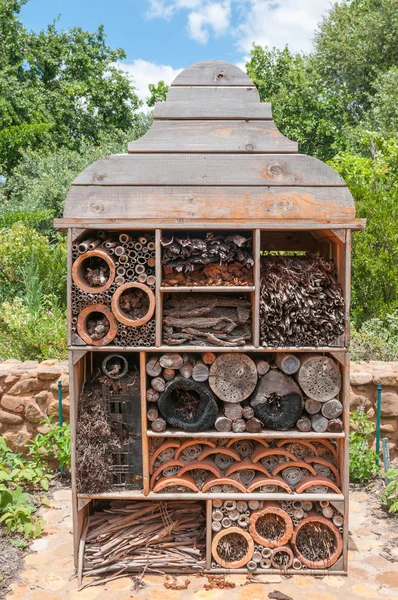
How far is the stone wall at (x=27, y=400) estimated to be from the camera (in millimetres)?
5020

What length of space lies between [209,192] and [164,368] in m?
1.19

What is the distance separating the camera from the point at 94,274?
3350 millimetres

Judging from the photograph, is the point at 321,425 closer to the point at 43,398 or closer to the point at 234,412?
the point at 234,412

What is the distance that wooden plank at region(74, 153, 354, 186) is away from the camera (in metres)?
3.20

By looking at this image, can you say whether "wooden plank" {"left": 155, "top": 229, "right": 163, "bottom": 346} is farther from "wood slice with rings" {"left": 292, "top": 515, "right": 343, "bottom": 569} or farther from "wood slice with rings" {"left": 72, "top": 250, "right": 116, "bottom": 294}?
"wood slice with rings" {"left": 292, "top": 515, "right": 343, "bottom": 569}

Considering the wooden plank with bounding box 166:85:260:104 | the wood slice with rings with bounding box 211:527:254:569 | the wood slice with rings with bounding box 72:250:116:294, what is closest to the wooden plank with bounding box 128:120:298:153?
the wooden plank with bounding box 166:85:260:104

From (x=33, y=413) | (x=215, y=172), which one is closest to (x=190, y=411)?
(x=215, y=172)

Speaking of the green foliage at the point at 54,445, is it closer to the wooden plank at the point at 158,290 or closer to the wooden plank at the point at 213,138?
the wooden plank at the point at 158,290

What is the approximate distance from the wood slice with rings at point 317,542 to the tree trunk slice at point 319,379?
855 mm

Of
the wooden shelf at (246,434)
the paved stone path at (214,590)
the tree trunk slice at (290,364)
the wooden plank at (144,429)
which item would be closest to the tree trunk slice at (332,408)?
the wooden shelf at (246,434)

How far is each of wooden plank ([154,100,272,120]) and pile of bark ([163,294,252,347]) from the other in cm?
120

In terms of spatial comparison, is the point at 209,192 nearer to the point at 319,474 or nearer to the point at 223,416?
the point at 223,416

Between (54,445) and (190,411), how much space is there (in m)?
2.01

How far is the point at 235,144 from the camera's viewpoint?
10.9 ft
